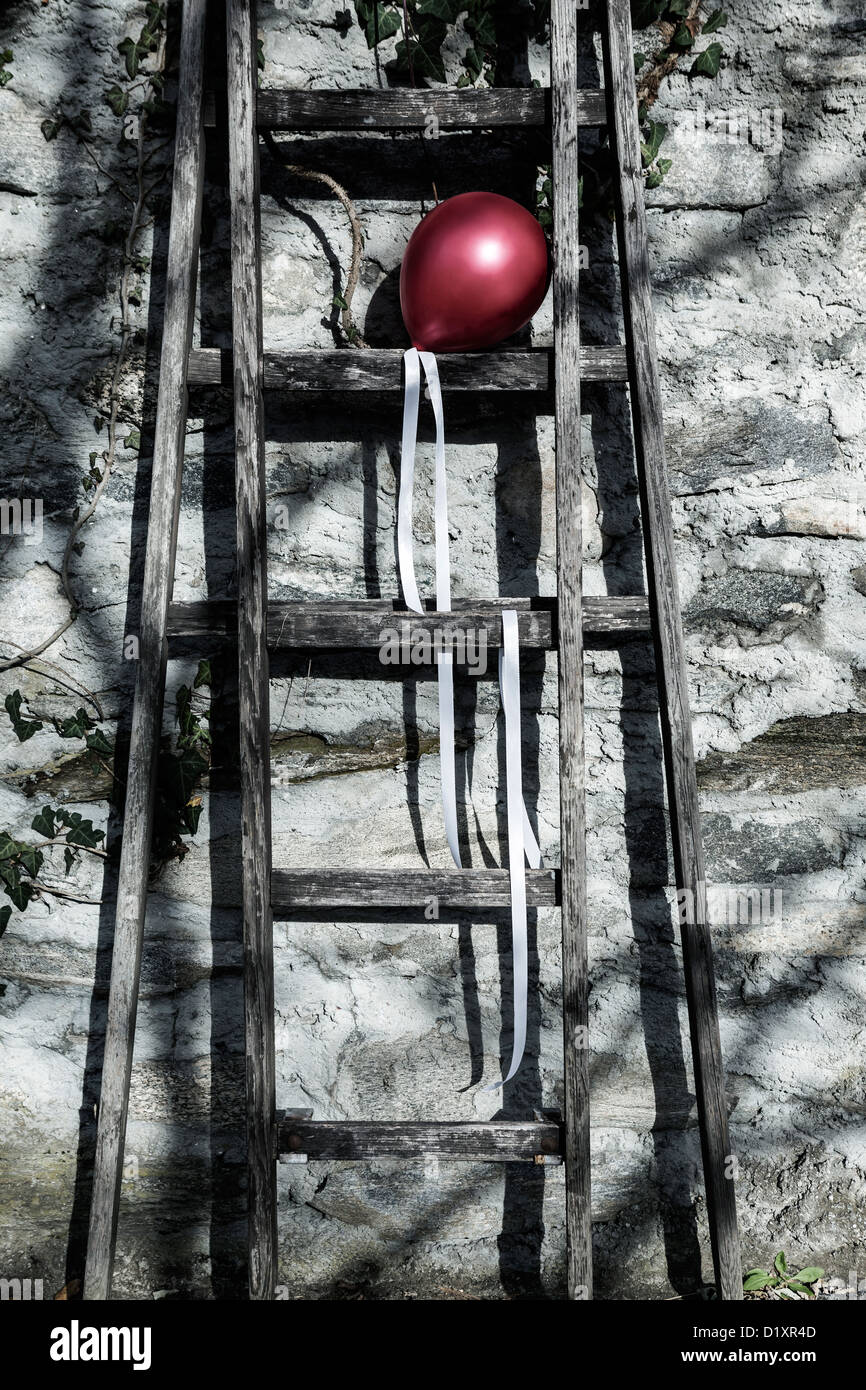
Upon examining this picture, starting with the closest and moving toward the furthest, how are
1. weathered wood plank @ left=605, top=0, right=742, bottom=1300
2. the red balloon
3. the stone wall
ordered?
1. the red balloon
2. weathered wood plank @ left=605, top=0, right=742, bottom=1300
3. the stone wall

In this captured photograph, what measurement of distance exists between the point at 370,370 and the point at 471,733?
1.74ft

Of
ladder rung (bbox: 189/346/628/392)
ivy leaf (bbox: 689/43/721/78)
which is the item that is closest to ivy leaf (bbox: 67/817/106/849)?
ladder rung (bbox: 189/346/628/392)

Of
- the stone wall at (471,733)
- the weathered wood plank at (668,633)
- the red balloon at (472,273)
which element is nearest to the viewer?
the red balloon at (472,273)

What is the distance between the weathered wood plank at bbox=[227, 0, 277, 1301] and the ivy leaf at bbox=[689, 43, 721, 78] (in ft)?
2.08

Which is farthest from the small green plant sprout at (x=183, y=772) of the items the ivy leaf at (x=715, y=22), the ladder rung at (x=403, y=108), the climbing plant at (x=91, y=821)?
the ivy leaf at (x=715, y=22)

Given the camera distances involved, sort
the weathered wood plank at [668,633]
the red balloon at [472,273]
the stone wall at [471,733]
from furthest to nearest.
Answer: the stone wall at [471,733], the weathered wood plank at [668,633], the red balloon at [472,273]

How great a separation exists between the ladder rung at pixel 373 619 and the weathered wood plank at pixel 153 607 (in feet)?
0.22

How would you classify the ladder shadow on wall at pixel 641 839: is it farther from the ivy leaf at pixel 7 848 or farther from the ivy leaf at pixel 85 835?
the ivy leaf at pixel 7 848

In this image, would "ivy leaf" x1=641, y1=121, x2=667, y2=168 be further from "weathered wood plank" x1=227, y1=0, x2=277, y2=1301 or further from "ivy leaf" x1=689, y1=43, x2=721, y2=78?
"weathered wood plank" x1=227, y1=0, x2=277, y2=1301

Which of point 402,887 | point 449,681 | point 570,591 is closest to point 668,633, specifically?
point 570,591

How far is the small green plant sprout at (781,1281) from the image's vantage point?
1.35 meters

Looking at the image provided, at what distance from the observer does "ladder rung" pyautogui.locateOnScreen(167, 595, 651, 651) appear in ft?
4.02

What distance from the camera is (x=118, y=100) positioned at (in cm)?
129
